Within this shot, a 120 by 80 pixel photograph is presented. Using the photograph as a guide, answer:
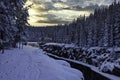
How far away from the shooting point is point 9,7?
76.5ft

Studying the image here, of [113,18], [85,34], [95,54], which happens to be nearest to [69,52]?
[113,18]

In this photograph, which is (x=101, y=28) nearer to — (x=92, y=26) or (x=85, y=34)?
(x=92, y=26)

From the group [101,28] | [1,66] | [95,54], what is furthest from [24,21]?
[1,66]

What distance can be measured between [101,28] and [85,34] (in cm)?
1947

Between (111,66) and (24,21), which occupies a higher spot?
(24,21)

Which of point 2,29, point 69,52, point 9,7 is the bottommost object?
point 69,52

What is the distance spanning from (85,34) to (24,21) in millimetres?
45980

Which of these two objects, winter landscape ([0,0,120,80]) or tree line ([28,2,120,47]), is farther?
tree line ([28,2,120,47])

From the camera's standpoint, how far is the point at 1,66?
996 inches

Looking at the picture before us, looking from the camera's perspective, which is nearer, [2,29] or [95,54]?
[2,29]

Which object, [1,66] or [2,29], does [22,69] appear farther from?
[2,29]

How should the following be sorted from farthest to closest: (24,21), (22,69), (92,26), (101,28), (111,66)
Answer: (92,26)
(101,28)
(24,21)
(111,66)
(22,69)

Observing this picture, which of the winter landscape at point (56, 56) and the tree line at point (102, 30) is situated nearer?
the winter landscape at point (56, 56)

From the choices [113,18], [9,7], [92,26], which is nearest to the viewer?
[9,7]
